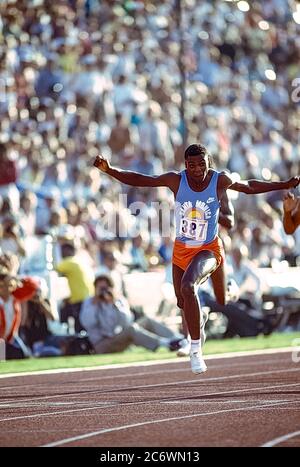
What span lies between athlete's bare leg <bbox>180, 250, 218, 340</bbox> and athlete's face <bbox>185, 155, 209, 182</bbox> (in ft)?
2.53

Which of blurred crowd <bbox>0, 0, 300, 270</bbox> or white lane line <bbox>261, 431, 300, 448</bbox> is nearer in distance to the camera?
white lane line <bbox>261, 431, 300, 448</bbox>

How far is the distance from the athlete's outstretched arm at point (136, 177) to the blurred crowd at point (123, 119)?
553 centimetres

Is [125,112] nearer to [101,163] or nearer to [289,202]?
[289,202]

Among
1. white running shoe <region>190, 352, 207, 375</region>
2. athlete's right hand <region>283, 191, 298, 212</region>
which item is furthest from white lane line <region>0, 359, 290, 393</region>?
athlete's right hand <region>283, 191, 298, 212</region>

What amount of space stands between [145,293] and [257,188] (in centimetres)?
708

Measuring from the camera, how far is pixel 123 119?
73.8ft

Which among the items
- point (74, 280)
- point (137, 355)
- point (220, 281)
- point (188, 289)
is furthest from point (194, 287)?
point (74, 280)

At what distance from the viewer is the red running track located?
8484 mm

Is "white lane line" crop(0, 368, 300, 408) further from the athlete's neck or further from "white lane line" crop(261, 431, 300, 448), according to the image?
"white lane line" crop(261, 431, 300, 448)

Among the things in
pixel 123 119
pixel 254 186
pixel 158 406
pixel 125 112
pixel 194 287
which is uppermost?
pixel 125 112

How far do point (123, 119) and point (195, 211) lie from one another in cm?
1037

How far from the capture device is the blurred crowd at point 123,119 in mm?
19594
